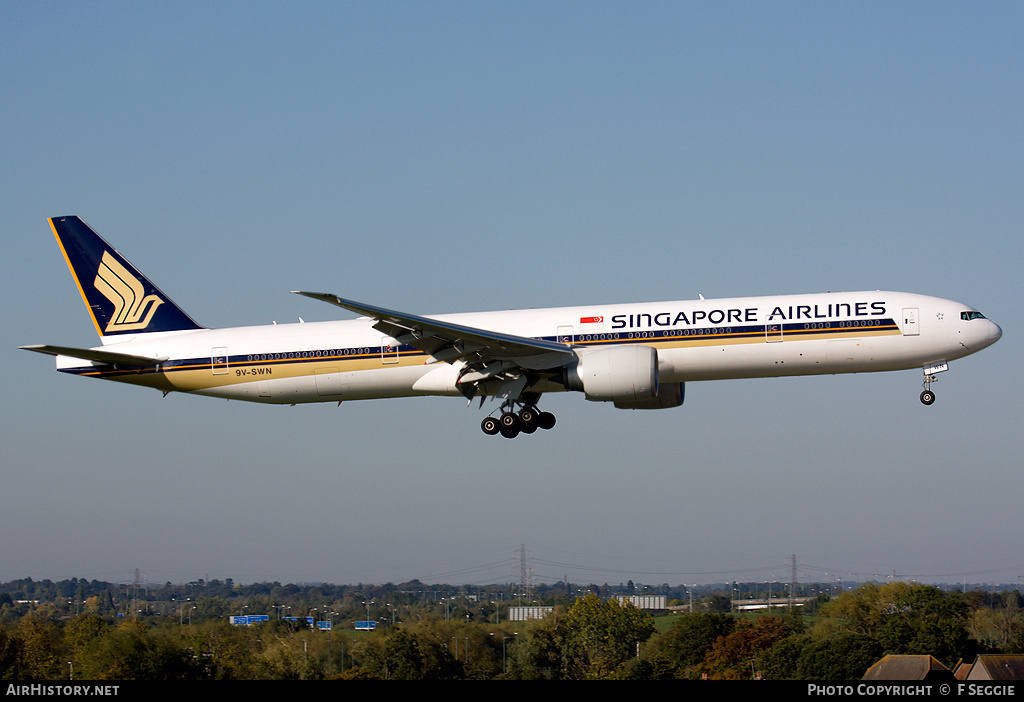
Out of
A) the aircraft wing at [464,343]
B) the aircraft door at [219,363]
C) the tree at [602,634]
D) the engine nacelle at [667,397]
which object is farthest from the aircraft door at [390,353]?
the tree at [602,634]

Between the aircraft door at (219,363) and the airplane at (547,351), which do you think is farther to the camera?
the aircraft door at (219,363)

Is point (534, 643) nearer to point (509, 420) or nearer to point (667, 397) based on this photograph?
point (667, 397)

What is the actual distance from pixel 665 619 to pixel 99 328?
48168mm

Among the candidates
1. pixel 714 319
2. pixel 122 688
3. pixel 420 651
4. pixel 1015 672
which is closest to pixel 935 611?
pixel 1015 672

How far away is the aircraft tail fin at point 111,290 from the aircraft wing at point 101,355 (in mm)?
2217

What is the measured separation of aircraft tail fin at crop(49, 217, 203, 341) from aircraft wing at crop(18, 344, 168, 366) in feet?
7.27

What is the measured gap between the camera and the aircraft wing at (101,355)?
3475cm

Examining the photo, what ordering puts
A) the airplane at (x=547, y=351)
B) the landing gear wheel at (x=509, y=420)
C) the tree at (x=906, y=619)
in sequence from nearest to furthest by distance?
the airplane at (x=547, y=351)
the landing gear wheel at (x=509, y=420)
the tree at (x=906, y=619)

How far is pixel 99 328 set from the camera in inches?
1569

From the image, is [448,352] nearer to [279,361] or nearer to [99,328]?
[279,361]

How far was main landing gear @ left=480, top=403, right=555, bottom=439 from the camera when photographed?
35.2m

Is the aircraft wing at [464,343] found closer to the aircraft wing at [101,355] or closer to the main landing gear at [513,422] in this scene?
the main landing gear at [513,422]

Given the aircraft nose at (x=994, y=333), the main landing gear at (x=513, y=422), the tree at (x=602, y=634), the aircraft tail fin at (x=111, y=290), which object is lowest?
the tree at (x=602, y=634)

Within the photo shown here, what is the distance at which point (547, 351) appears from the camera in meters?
32.9
